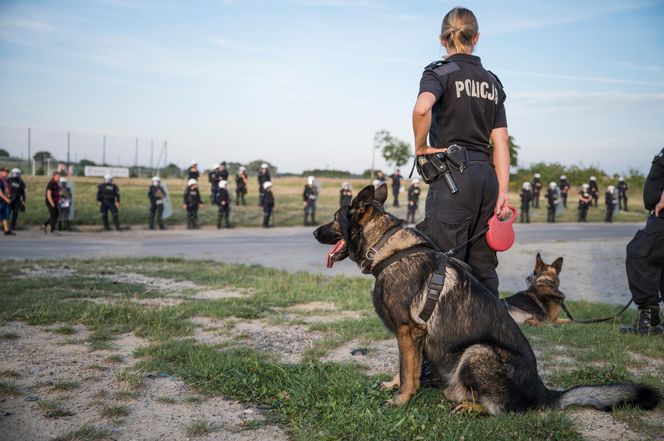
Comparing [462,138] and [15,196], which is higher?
[462,138]

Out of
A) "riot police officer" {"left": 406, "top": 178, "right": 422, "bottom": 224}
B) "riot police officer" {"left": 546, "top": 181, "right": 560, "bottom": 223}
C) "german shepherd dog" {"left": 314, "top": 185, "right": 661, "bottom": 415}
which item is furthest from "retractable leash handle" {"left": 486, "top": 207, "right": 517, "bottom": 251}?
"riot police officer" {"left": 546, "top": 181, "right": 560, "bottom": 223}

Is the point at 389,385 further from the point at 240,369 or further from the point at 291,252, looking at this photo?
the point at 291,252

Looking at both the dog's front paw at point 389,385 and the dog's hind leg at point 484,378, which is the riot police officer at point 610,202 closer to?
the dog's front paw at point 389,385

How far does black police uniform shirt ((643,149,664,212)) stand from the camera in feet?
18.2

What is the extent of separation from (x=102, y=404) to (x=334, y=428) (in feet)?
5.17

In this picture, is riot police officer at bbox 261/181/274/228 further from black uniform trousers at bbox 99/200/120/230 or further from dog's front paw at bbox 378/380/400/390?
dog's front paw at bbox 378/380/400/390

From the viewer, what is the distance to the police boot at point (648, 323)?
5.70 m

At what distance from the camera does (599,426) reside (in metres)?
3.36

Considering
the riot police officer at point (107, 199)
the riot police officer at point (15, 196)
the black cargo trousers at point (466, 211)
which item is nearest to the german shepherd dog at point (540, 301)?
the black cargo trousers at point (466, 211)

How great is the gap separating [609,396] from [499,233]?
4.14 feet

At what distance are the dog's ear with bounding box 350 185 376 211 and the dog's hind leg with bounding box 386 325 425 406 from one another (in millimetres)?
830

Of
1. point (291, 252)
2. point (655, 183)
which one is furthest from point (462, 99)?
point (291, 252)

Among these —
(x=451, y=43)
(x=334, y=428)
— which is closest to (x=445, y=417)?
(x=334, y=428)

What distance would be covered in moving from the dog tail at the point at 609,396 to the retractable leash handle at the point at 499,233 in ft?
3.37
